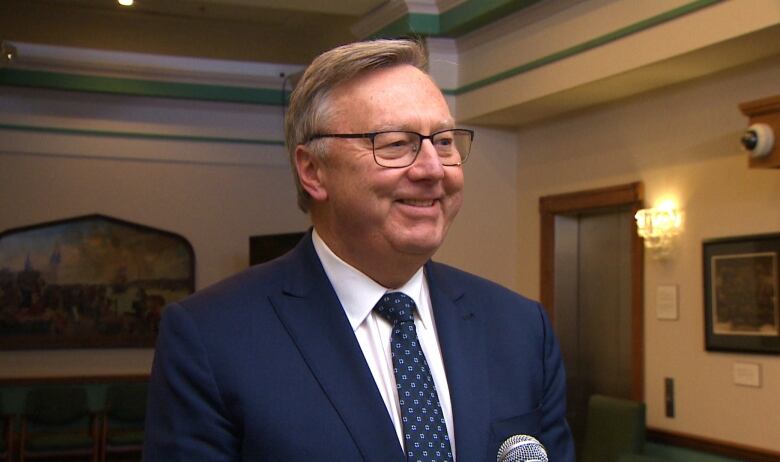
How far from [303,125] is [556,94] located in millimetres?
6020

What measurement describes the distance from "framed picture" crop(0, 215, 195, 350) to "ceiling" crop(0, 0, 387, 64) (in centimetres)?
200

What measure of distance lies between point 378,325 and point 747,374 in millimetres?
5371

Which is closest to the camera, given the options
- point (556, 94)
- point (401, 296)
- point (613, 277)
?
point (401, 296)

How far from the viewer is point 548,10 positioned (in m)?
7.87

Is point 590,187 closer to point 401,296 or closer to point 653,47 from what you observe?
point 653,47

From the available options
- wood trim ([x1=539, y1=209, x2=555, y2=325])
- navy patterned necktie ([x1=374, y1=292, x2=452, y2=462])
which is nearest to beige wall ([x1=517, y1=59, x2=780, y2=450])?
wood trim ([x1=539, y1=209, x2=555, y2=325])

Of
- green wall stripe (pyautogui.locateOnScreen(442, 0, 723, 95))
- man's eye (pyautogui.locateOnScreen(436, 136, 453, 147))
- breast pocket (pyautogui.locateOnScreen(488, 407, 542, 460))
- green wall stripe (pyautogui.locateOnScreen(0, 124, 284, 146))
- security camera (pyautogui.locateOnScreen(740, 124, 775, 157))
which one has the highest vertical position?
green wall stripe (pyautogui.locateOnScreen(0, 124, 284, 146))

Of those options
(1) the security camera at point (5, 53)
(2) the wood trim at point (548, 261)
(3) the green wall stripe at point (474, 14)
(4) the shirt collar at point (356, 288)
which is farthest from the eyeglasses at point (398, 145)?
(1) the security camera at point (5, 53)

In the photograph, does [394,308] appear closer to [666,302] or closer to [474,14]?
[666,302]

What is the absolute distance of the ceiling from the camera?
10703 millimetres

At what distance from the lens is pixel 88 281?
468 inches

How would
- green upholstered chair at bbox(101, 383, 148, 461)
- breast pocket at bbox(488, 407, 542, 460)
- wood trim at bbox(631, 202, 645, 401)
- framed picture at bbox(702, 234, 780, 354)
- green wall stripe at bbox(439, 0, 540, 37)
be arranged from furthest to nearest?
green upholstered chair at bbox(101, 383, 148, 461) < green wall stripe at bbox(439, 0, 540, 37) < wood trim at bbox(631, 202, 645, 401) < framed picture at bbox(702, 234, 780, 354) < breast pocket at bbox(488, 407, 542, 460)

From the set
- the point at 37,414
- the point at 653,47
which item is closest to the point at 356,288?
the point at 653,47

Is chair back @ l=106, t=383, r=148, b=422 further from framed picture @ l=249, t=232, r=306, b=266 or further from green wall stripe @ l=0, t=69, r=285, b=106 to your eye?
green wall stripe @ l=0, t=69, r=285, b=106
